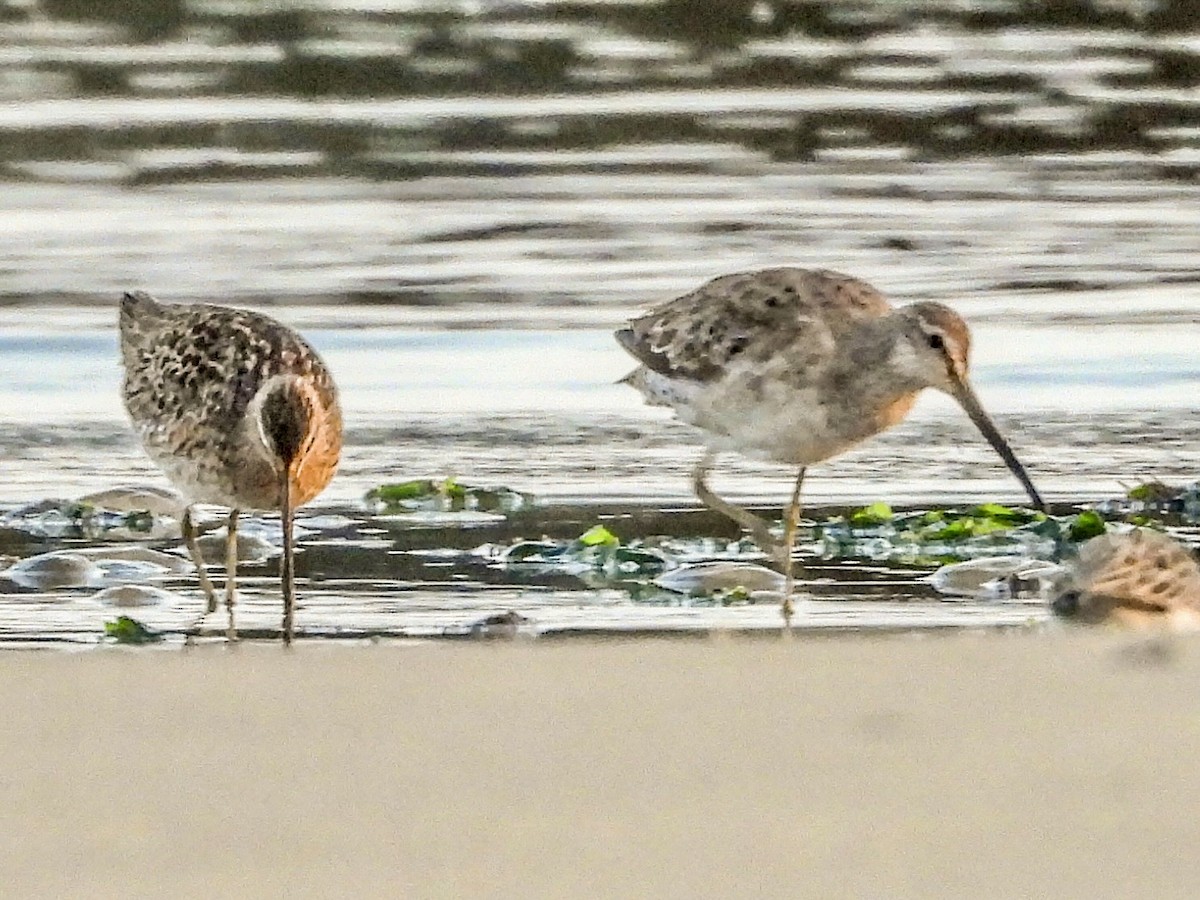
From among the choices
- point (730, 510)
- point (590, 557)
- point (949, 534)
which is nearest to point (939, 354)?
point (949, 534)

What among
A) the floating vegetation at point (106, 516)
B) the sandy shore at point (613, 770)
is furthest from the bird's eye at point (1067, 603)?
the floating vegetation at point (106, 516)

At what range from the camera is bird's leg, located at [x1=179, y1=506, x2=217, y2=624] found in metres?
7.69

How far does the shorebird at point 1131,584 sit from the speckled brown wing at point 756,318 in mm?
1644

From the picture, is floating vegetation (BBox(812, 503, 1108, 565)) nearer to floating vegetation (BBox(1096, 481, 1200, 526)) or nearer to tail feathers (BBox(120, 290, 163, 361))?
floating vegetation (BBox(1096, 481, 1200, 526))

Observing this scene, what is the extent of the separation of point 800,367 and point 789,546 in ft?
2.80

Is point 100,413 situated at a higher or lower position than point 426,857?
lower

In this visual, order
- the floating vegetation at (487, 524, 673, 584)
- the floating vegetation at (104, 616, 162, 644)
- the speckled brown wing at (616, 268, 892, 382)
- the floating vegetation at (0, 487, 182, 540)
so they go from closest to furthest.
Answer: the floating vegetation at (104, 616, 162, 644) → the floating vegetation at (487, 524, 673, 584) → the floating vegetation at (0, 487, 182, 540) → the speckled brown wing at (616, 268, 892, 382)

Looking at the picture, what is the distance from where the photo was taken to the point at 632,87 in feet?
52.9

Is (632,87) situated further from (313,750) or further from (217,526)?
(313,750)

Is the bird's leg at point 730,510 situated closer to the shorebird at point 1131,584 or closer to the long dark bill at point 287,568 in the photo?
the shorebird at point 1131,584

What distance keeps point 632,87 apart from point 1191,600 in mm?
9213

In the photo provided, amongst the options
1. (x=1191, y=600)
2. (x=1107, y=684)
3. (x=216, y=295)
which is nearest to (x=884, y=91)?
(x=216, y=295)

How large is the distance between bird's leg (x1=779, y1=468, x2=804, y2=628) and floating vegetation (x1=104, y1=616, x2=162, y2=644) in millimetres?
1656

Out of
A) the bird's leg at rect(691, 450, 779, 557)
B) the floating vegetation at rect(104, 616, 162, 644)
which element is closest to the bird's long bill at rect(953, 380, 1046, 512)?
the bird's leg at rect(691, 450, 779, 557)
